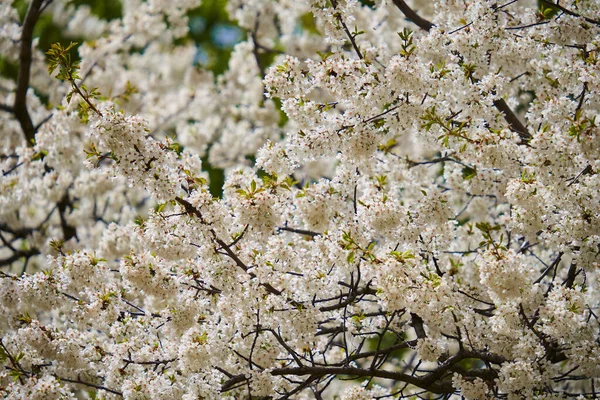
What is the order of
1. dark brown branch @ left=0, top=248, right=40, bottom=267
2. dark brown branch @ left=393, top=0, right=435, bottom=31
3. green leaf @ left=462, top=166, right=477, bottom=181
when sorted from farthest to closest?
dark brown branch @ left=0, top=248, right=40, bottom=267, dark brown branch @ left=393, top=0, right=435, bottom=31, green leaf @ left=462, top=166, right=477, bottom=181

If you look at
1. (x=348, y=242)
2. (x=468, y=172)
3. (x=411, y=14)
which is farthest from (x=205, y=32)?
(x=348, y=242)

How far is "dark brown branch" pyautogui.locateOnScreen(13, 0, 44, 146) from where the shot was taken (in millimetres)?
6715

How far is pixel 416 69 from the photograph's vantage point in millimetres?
4016

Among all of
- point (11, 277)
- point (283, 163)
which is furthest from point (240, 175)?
point (11, 277)

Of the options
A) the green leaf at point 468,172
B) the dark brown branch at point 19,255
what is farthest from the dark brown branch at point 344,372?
the dark brown branch at point 19,255

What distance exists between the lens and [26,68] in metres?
7.07

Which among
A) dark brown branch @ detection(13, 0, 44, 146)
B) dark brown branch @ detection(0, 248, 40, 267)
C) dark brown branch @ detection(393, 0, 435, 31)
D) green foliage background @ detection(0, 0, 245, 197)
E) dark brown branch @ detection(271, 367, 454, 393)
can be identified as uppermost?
green foliage background @ detection(0, 0, 245, 197)

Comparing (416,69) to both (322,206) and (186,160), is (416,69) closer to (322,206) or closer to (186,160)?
(322,206)

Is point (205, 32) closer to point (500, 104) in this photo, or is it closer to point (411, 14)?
point (411, 14)

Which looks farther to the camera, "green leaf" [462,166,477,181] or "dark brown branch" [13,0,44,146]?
"dark brown branch" [13,0,44,146]

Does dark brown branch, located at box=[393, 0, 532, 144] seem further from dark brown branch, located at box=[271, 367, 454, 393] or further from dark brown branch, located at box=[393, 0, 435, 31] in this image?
dark brown branch, located at box=[271, 367, 454, 393]

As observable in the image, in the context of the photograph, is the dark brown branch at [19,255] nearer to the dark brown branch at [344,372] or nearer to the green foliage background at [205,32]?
the dark brown branch at [344,372]

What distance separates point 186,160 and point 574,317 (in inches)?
113

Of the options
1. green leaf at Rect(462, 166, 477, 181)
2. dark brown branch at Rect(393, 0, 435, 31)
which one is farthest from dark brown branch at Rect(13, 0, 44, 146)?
green leaf at Rect(462, 166, 477, 181)
